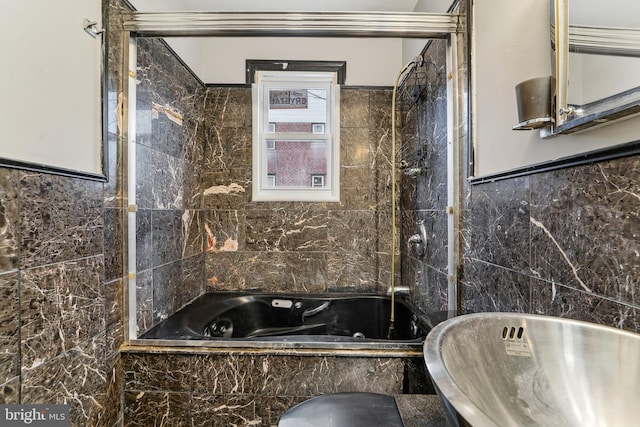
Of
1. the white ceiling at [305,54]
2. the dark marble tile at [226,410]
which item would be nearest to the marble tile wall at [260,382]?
the dark marble tile at [226,410]

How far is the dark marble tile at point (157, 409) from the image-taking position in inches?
50.8

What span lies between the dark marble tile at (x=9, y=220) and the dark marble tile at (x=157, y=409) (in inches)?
32.8

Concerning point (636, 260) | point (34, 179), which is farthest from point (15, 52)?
point (636, 260)

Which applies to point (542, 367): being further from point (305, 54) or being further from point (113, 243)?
point (305, 54)

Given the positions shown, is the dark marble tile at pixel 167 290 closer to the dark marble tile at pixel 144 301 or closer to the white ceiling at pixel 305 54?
the dark marble tile at pixel 144 301

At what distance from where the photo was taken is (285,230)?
2.30 metres

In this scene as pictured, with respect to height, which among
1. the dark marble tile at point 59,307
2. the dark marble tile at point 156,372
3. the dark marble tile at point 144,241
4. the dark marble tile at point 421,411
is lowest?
the dark marble tile at point 156,372

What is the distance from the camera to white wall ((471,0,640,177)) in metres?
0.76

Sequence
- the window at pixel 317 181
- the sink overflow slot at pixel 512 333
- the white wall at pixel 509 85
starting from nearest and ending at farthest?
the sink overflow slot at pixel 512 333, the white wall at pixel 509 85, the window at pixel 317 181

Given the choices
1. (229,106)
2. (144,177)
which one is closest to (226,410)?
(144,177)

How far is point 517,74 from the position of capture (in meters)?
0.99

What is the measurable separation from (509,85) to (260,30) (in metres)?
1.11

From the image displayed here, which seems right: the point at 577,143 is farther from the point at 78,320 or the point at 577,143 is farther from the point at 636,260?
the point at 78,320

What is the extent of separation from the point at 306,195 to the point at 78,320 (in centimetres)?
160
